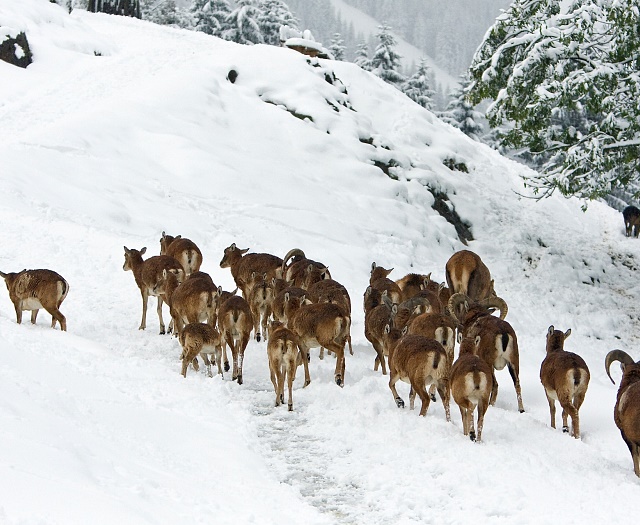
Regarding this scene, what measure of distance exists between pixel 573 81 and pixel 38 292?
1511 cm

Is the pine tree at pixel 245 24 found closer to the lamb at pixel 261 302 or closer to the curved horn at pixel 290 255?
the curved horn at pixel 290 255

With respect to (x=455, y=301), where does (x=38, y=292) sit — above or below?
below

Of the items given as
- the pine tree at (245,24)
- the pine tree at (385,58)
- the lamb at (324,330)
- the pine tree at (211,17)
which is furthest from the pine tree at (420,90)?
the lamb at (324,330)

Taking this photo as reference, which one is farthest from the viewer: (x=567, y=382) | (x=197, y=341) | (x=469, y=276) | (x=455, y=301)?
(x=469, y=276)

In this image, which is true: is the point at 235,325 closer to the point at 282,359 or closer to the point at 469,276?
the point at 282,359

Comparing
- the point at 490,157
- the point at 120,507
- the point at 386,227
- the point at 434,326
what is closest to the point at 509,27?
the point at 386,227

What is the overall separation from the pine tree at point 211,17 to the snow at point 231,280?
15729 millimetres

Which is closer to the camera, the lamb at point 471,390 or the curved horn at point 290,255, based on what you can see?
the lamb at point 471,390

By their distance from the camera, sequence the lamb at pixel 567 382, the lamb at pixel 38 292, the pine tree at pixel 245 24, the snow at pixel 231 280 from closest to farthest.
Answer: the snow at pixel 231 280 → the lamb at pixel 567 382 → the lamb at pixel 38 292 → the pine tree at pixel 245 24

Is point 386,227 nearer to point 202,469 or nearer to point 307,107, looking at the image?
point 307,107

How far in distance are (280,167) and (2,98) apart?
1192cm

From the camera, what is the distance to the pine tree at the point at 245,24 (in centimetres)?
5966

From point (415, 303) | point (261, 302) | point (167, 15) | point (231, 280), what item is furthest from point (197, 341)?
point (167, 15)

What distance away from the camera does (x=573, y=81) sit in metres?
19.8
